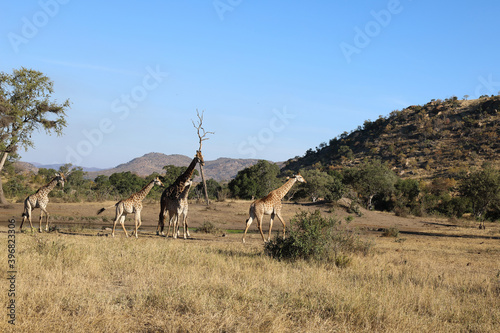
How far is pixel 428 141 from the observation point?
249 feet

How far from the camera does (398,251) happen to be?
16031 mm

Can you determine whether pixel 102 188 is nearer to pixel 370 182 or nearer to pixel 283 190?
pixel 370 182

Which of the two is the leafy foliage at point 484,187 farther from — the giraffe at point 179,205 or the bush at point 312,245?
the giraffe at point 179,205

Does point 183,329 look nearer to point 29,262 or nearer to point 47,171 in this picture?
point 29,262

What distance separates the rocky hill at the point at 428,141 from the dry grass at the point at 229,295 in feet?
189

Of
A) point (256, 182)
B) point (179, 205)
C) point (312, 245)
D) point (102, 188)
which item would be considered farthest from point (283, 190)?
point (256, 182)

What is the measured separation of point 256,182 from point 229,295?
46.6 meters

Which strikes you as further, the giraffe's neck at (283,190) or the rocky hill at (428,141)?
the rocky hill at (428,141)

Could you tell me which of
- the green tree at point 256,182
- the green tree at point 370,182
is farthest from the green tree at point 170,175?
the green tree at point 370,182

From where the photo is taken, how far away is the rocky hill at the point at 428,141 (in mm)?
66562

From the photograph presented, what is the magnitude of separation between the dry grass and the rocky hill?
5758cm

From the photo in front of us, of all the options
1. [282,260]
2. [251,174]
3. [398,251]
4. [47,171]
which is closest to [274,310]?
[282,260]

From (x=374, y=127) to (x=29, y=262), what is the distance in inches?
3687

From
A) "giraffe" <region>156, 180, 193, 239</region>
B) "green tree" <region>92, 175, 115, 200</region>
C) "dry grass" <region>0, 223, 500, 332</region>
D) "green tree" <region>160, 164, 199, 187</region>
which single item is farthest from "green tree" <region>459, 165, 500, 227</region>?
"green tree" <region>160, 164, 199, 187</region>
